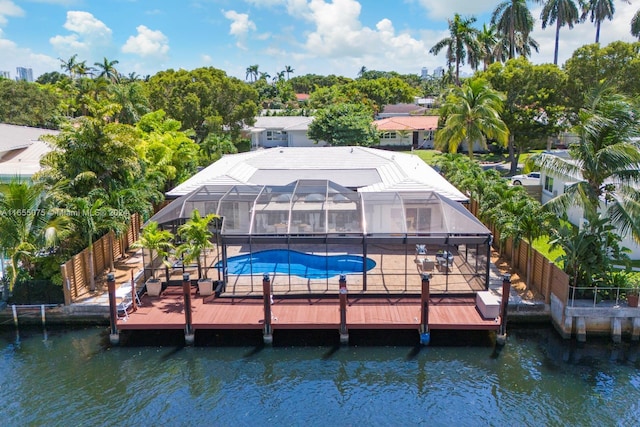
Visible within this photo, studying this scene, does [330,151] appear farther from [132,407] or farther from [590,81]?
[132,407]

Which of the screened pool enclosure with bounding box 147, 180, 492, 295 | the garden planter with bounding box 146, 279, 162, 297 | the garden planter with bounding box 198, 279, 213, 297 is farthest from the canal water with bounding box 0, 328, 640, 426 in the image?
the screened pool enclosure with bounding box 147, 180, 492, 295

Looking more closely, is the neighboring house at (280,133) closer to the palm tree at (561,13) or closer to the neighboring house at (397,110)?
the neighboring house at (397,110)

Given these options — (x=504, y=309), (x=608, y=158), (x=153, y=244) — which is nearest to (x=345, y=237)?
(x=504, y=309)

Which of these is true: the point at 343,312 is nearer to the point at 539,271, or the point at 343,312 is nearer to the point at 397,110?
the point at 539,271

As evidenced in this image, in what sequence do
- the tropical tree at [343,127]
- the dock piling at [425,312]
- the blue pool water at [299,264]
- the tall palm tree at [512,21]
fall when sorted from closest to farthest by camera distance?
the dock piling at [425,312] → the blue pool water at [299,264] → the tropical tree at [343,127] → the tall palm tree at [512,21]

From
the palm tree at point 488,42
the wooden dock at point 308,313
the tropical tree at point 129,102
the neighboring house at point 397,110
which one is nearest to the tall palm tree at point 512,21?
the palm tree at point 488,42

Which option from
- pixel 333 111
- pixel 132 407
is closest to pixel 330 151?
pixel 333 111
